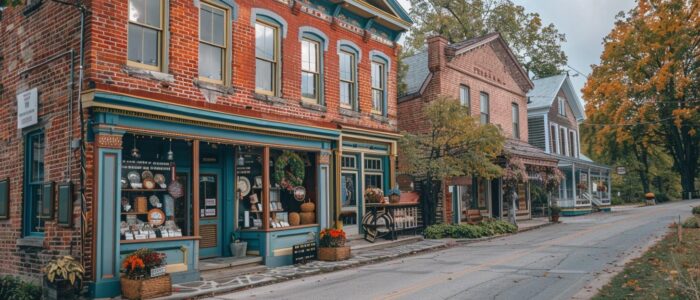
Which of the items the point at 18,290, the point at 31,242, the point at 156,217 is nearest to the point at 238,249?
the point at 156,217

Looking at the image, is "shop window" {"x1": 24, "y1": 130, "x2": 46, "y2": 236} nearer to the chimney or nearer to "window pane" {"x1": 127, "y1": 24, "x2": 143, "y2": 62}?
"window pane" {"x1": 127, "y1": 24, "x2": 143, "y2": 62}

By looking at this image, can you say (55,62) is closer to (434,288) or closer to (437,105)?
(434,288)

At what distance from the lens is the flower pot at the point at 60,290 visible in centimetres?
933

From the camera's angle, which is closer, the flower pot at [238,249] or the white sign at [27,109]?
the white sign at [27,109]

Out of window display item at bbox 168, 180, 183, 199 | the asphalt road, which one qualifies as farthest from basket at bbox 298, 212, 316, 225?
window display item at bbox 168, 180, 183, 199

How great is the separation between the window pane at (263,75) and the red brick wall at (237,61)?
33 cm

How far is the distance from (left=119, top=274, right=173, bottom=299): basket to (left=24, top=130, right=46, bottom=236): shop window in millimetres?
3132

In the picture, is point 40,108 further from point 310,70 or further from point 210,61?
point 310,70

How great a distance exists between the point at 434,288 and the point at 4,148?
32.2ft

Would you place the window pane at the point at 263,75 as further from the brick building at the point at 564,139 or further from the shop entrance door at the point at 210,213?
the brick building at the point at 564,139

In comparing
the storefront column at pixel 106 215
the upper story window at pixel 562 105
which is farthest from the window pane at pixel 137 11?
the upper story window at pixel 562 105

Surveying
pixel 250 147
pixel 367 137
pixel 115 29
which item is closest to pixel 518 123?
pixel 367 137

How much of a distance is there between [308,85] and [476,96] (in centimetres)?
1102

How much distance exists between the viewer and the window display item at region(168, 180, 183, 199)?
12141mm
